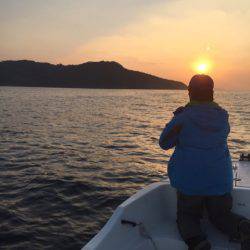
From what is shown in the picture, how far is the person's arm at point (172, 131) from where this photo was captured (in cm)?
555

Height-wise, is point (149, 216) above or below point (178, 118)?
below

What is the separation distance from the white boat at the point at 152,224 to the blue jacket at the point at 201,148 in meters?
0.79

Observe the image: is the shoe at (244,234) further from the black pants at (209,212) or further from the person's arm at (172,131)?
the person's arm at (172,131)

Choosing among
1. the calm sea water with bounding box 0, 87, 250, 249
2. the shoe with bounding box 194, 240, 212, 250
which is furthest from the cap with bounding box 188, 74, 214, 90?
the calm sea water with bounding box 0, 87, 250, 249

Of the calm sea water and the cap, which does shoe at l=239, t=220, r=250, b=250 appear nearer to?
the cap

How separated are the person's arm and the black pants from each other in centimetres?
74

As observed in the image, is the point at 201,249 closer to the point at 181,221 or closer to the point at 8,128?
the point at 181,221

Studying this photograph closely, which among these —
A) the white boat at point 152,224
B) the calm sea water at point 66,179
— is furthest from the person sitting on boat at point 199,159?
the calm sea water at point 66,179

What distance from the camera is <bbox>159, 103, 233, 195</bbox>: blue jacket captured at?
218 inches

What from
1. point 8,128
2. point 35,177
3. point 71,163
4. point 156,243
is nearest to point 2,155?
point 71,163

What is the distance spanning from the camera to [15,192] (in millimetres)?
12859

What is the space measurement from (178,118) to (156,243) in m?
1.88

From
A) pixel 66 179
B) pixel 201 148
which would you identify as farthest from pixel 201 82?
pixel 66 179

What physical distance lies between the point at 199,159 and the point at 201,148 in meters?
0.15
